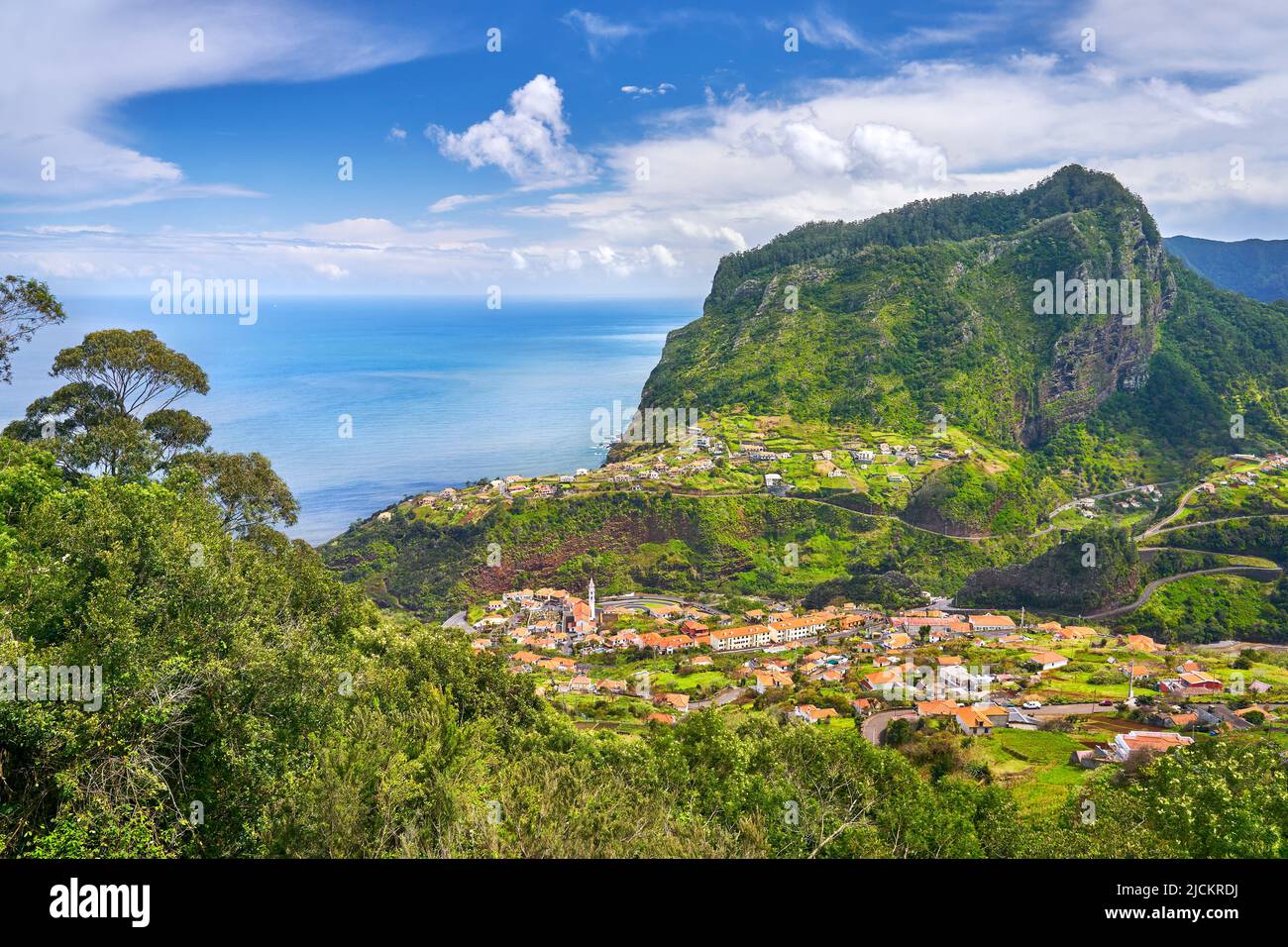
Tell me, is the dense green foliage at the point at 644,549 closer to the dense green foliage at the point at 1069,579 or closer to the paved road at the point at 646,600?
the paved road at the point at 646,600

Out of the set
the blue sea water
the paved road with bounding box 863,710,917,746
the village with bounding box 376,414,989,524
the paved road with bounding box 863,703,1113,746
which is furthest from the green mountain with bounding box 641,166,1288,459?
the paved road with bounding box 863,710,917,746

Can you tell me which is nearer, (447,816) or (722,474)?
(447,816)

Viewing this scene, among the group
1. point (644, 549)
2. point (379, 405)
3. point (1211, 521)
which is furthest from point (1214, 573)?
point (379, 405)

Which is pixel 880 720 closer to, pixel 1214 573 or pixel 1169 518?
pixel 1214 573

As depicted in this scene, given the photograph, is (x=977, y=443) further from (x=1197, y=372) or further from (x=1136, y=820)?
(x=1136, y=820)

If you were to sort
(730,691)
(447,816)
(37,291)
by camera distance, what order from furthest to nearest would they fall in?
(730,691) < (37,291) < (447,816)

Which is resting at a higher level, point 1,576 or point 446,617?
point 1,576
